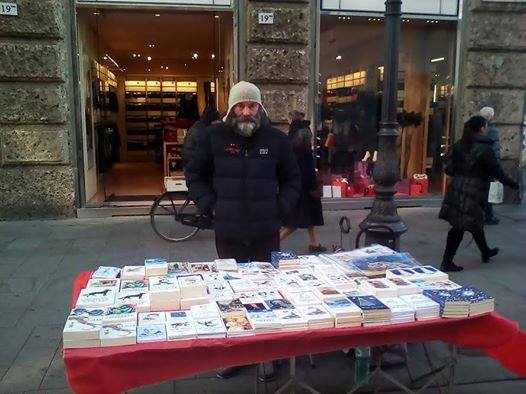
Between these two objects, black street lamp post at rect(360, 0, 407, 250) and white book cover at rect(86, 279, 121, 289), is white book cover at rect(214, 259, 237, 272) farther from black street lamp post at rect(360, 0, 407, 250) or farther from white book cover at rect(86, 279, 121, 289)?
black street lamp post at rect(360, 0, 407, 250)

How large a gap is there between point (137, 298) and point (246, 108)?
1458mm

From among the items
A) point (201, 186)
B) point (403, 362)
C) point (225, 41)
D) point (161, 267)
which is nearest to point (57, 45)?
point (225, 41)

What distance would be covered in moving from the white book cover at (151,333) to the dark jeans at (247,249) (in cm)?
137

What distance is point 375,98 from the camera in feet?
31.3

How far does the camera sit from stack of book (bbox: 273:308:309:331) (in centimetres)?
244

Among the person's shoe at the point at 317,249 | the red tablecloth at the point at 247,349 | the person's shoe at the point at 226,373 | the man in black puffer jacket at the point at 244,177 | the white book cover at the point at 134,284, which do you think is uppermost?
the man in black puffer jacket at the point at 244,177

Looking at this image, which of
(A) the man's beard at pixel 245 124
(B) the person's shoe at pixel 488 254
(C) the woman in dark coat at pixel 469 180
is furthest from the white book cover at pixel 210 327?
(B) the person's shoe at pixel 488 254

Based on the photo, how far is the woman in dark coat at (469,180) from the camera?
5.49 m

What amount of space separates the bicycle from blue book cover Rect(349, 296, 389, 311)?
426 centimetres

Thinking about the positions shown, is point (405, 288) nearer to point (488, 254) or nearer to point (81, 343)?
point (81, 343)

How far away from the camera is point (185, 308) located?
2668 millimetres

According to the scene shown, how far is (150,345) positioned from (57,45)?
22.3 feet

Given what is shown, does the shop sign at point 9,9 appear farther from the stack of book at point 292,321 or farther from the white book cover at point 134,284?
the stack of book at point 292,321

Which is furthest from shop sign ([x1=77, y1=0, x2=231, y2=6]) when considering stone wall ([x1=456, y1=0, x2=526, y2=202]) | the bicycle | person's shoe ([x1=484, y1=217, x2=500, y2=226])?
person's shoe ([x1=484, y1=217, x2=500, y2=226])
